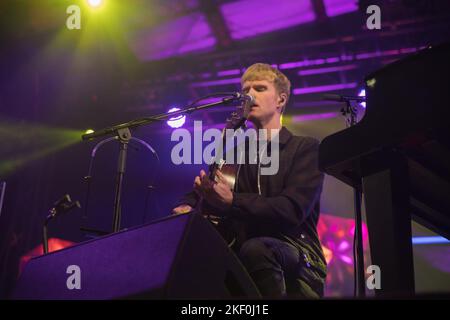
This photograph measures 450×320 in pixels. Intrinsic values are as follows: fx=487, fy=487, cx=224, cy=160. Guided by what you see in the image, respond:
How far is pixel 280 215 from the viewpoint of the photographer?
255 cm

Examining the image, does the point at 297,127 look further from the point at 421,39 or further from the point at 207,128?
the point at 421,39

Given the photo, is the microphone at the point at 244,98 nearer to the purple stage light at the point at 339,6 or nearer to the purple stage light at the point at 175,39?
the purple stage light at the point at 339,6

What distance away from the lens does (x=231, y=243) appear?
2.64 m

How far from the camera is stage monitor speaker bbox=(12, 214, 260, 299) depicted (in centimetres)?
167

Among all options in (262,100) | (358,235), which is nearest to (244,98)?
(262,100)

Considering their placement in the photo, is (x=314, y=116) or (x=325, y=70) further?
(x=314, y=116)

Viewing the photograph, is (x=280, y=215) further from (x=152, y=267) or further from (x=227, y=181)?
(x=152, y=267)

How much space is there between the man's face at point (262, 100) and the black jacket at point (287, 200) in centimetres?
22

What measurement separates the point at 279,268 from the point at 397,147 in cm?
87

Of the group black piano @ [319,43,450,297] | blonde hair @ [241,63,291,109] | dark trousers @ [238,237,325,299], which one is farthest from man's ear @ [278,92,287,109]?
black piano @ [319,43,450,297]

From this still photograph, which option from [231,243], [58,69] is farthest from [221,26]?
[231,243]

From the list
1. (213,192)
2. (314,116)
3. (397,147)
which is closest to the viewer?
(397,147)

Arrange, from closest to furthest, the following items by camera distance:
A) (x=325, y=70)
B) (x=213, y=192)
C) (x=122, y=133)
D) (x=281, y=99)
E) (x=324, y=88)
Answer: (x=213, y=192) → (x=122, y=133) → (x=281, y=99) → (x=325, y=70) → (x=324, y=88)

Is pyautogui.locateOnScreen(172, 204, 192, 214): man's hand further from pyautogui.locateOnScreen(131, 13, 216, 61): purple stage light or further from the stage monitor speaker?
pyautogui.locateOnScreen(131, 13, 216, 61): purple stage light
